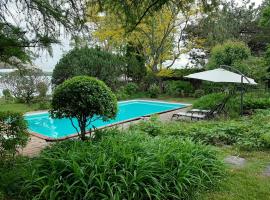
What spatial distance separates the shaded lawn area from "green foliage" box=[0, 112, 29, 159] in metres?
3.19

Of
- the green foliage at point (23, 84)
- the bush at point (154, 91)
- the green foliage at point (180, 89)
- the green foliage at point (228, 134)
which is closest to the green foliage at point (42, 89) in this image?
the green foliage at point (23, 84)

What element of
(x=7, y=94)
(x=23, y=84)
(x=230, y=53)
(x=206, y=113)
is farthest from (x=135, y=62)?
(x=206, y=113)

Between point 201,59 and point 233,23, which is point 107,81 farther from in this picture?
point 233,23

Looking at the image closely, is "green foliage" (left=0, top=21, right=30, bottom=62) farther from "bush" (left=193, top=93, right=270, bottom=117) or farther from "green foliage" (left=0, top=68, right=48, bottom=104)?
"green foliage" (left=0, top=68, right=48, bottom=104)

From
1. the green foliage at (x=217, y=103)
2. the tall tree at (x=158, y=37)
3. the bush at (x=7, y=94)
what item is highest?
the tall tree at (x=158, y=37)

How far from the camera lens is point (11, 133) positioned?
485 centimetres

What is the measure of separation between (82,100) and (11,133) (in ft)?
4.43

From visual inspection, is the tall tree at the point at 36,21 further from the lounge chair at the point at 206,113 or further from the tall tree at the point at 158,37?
the tall tree at the point at 158,37

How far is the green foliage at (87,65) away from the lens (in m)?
15.2

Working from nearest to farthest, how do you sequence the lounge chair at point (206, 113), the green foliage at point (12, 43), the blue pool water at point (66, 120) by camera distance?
the green foliage at point (12, 43)
the lounge chair at point (206, 113)
the blue pool water at point (66, 120)

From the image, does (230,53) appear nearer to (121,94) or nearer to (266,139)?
(121,94)

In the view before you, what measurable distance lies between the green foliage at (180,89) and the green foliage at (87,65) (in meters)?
3.80

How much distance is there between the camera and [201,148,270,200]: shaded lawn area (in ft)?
12.2

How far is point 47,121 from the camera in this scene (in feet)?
38.0
